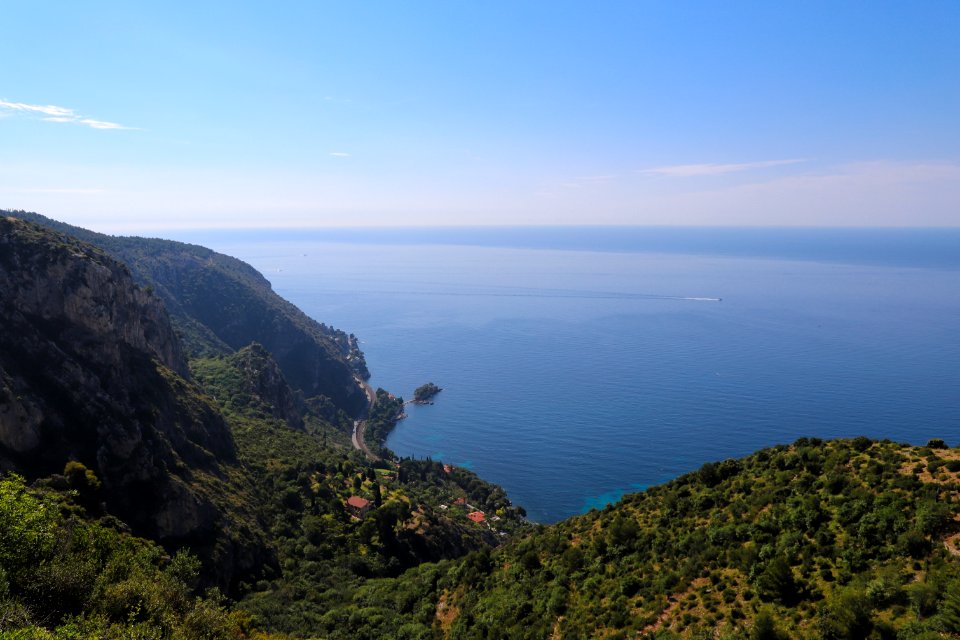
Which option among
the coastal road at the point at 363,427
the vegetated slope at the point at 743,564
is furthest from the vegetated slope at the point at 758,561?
the coastal road at the point at 363,427

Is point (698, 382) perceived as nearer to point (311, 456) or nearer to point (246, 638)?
point (311, 456)

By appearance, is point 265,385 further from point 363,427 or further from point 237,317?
point 237,317

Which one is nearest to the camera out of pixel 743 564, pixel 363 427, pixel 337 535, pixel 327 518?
pixel 743 564

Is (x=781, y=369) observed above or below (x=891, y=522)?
below

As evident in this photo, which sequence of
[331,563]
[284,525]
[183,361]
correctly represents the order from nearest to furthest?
1. [331,563]
2. [284,525]
3. [183,361]

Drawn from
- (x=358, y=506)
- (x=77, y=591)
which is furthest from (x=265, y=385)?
(x=77, y=591)

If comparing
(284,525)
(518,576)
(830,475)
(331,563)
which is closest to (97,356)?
(284,525)

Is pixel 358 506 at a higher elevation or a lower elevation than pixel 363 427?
higher

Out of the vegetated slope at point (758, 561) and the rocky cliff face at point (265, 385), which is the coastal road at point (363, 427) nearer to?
the rocky cliff face at point (265, 385)
